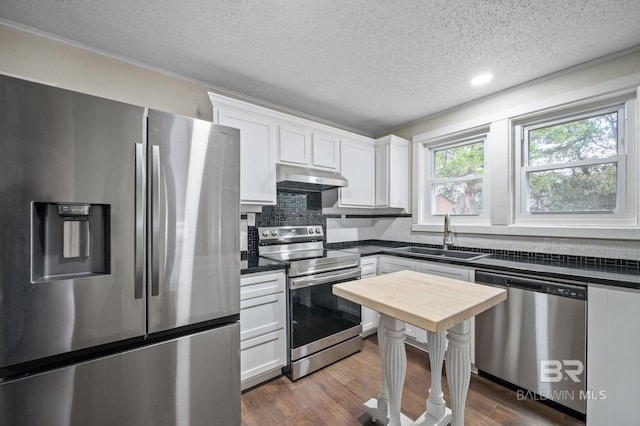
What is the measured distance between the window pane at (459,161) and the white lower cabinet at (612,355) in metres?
1.56

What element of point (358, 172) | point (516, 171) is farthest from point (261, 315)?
point (516, 171)

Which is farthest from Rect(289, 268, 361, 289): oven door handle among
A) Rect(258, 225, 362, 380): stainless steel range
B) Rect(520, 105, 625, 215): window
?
Rect(520, 105, 625, 215): window

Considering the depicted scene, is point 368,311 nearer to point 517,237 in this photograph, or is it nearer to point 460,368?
point 460,368

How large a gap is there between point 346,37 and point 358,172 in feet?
5.05

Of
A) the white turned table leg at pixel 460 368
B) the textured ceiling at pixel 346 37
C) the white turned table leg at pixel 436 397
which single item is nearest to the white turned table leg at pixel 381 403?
the white turned table leg at pixel 436 397

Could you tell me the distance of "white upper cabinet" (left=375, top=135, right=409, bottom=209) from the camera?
10.1 feet

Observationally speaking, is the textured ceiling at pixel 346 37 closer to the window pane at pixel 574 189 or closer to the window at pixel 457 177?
the window at pixel 457 177

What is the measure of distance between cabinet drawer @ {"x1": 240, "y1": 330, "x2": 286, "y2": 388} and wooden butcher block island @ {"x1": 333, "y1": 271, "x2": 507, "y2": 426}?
731 millimetres

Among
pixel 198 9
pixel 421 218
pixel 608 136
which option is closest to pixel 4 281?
pixel 198 9

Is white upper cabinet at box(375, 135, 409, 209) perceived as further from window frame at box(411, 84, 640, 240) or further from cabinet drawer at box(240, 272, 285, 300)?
cabinet drawer at box(240, 272, 285, 300)

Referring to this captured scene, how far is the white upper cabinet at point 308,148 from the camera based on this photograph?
7.88ft

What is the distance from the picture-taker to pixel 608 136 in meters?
2.01

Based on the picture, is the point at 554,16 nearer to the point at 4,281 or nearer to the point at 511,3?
the point at 511,3

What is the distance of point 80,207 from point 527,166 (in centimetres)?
323
